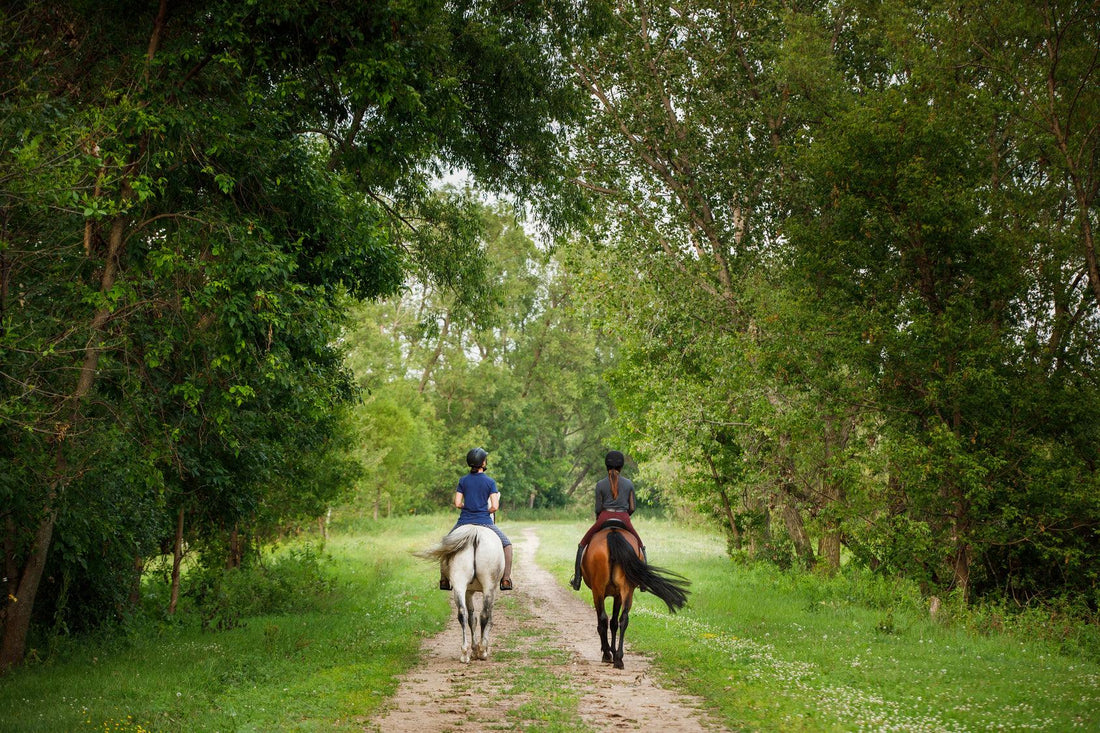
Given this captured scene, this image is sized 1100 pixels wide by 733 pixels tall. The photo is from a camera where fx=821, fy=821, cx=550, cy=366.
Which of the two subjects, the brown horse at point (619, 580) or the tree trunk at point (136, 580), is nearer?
the brown horse at point (619, 580)

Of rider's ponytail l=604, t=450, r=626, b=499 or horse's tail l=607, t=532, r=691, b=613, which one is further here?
rider's ponytail l=604, t=450, r=626, b=499

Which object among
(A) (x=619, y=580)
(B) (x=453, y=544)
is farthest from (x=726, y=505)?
(B) (x=453, y=544)

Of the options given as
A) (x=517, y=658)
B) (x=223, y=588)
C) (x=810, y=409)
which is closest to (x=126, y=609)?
(x=223, y=588)

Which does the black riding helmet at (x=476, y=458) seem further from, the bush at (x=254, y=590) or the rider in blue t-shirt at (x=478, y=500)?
the bush at (x=254, y=590)

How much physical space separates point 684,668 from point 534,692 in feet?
8.68

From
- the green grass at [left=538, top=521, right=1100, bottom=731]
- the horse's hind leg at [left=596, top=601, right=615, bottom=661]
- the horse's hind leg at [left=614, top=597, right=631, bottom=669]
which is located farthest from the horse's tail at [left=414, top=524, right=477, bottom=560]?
the green grass at [left=538, top=521, right=1100, bottom=731]

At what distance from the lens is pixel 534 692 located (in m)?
9.09

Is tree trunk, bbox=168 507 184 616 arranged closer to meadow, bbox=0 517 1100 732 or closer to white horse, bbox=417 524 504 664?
meadow, bbox=0 517 1100 732

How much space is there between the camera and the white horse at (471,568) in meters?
11.4

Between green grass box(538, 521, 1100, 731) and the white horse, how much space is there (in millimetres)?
2518

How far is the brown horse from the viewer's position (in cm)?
1119

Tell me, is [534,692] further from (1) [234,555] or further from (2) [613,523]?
(1) [234,555]

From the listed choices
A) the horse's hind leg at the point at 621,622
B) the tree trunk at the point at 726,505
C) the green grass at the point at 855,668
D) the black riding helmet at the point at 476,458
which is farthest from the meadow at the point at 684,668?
the tree trunk at the point at 726,505

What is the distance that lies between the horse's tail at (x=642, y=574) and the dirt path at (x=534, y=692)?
1.00m
